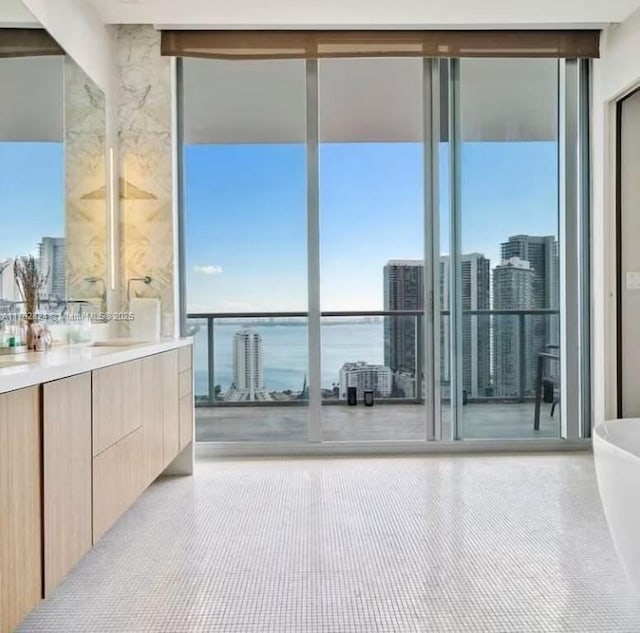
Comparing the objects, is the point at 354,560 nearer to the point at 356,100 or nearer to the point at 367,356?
the point at 367,356

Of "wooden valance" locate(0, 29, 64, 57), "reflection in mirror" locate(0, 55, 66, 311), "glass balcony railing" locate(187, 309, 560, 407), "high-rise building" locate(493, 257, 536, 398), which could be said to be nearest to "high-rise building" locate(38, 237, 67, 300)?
"reflection in mirror" locate(0, 55, 66, 311)

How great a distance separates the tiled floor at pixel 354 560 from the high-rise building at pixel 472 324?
0.79 m

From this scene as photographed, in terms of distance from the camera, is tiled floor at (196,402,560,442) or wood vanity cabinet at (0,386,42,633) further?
tiled floor at (196,402,560,442)

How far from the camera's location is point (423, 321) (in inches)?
159

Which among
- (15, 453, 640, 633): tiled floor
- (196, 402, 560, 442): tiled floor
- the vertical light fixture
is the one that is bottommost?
(15, 453, 640, 633): tiled floor

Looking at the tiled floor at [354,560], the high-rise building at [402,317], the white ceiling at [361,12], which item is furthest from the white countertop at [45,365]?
the white ceiling at [361,12]

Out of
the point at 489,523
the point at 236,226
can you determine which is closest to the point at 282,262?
the point at 236,226

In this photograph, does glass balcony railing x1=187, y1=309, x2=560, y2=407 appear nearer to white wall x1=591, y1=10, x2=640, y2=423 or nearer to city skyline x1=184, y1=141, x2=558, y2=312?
city skyline x1=184, y1=141, x2=558, y2=312

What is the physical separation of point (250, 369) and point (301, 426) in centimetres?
54

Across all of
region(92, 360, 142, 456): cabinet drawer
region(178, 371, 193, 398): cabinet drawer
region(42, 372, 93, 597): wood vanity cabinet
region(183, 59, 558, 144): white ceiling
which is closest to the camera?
region(42, 372, 93, 597): wood vanity cabinet

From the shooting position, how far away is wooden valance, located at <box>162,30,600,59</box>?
3699mm

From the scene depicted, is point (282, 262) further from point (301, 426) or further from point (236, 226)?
point (301, 426)

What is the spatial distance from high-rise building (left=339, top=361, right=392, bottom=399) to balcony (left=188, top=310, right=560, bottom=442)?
0.4 inches

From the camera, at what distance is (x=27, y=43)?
2.48 meters
